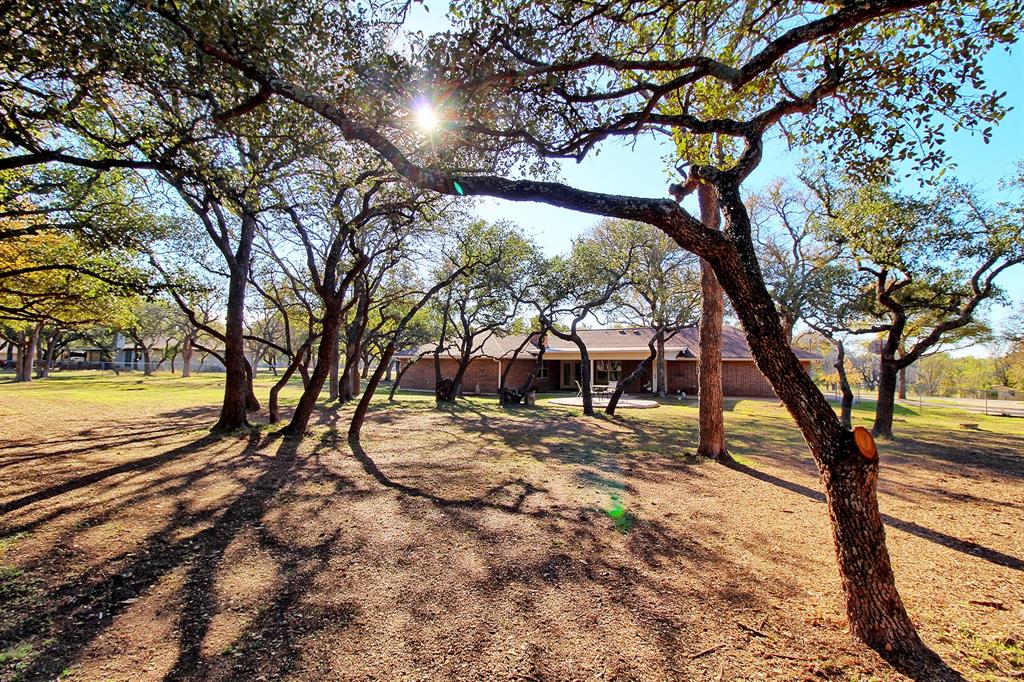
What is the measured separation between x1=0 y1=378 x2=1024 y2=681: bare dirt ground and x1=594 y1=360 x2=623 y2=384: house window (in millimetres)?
19534

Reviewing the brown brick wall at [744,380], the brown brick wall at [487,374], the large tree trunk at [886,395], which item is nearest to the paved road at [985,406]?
the brown brick wall at [744,380]

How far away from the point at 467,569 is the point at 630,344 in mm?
23648

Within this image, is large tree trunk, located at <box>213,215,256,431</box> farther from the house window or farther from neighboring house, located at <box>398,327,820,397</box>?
the house window

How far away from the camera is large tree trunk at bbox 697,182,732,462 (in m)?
7.83

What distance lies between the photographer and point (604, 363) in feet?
90.0

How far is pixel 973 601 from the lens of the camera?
3.10 m

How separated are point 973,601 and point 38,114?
9262 millimetres

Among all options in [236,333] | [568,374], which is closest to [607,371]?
[568,374]

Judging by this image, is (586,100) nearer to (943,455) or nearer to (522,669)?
(522,669)

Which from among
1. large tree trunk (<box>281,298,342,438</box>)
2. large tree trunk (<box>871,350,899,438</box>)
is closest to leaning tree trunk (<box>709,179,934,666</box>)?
large tree trunk (<box>281,298,342,438</box>)

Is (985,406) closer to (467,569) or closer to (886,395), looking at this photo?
(886,395)

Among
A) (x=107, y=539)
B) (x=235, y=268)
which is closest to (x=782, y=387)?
(x=107, y=539)

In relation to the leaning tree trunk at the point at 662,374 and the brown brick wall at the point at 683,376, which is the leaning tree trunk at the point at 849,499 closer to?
the leaning tree trunk at the point at 662,374

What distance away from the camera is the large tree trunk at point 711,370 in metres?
7.83
